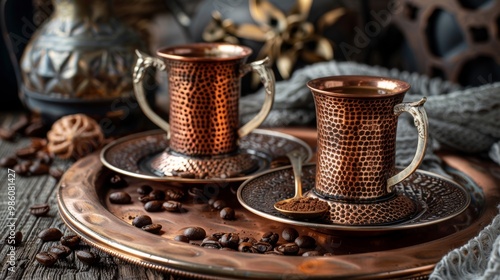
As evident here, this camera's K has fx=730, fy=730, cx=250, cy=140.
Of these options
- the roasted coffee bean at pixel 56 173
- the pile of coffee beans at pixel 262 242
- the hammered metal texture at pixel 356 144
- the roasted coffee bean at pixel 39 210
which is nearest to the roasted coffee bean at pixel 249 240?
the pile of coffee beans at pixel 262 242

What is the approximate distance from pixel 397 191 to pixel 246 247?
9.0 inches

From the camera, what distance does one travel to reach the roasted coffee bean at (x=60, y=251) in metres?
0.86

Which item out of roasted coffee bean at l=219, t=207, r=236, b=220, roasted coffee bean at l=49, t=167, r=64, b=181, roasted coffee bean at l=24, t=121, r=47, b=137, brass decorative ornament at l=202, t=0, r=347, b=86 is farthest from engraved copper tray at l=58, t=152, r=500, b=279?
brass decorative ornament at l=202, t=0, r=347, b=86

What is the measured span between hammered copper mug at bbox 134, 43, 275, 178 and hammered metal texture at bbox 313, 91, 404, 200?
18 centimetres

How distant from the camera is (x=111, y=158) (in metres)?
1.09

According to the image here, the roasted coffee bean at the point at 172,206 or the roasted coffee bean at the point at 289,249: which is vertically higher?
the roasted coffee bean at the point at 289,249

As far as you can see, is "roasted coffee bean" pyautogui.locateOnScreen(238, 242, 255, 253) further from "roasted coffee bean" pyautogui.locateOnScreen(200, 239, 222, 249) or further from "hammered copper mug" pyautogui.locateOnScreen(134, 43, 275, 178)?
"hammered copper mug" pyautogui.locateOnScreen(134, 43, 275, 178)

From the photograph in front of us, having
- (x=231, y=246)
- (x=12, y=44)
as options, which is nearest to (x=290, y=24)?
(x=12, y=44)

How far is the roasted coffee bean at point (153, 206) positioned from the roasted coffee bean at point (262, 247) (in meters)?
0.18

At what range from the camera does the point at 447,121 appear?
119 centimetres

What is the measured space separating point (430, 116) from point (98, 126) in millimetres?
574

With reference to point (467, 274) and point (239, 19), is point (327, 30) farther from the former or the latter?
point (467, 274)

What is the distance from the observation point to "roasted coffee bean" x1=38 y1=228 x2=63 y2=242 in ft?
3.04

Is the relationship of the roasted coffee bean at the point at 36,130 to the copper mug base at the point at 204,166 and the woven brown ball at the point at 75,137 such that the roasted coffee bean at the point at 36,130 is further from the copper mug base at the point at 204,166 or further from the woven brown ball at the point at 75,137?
the copper mug base at the point at 204,166
